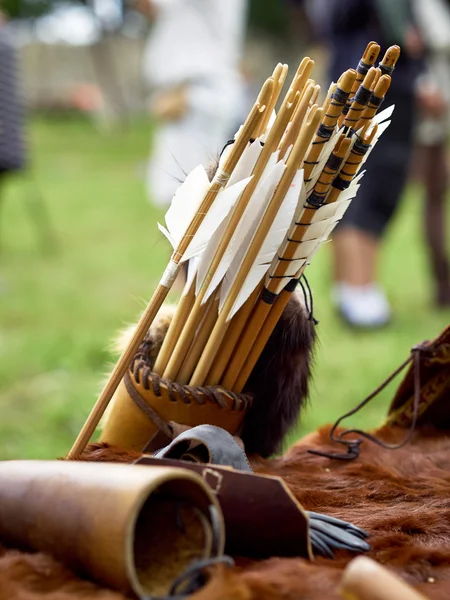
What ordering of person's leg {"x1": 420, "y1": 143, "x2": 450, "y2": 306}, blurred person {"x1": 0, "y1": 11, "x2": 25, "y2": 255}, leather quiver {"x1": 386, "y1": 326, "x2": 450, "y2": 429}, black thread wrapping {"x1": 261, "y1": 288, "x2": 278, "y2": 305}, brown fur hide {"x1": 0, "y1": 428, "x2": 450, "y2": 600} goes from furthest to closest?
person's leg {"x1": 420, "y1": 143, "x2": 450, "y2": 306}, blurred person {"x1": 0, "y1": 11, "x2": 25, "y2": 255}, leather quiver {"x1": 386, "y1": 326, "x2": 450, "y2": 429}, black thread wrapping {"x1": 261, "y1": 288, "x2": 278, "y2": 305}, brown fur hide {"x1": 0, "y1": 428, "x2": 450, "y2": 600}

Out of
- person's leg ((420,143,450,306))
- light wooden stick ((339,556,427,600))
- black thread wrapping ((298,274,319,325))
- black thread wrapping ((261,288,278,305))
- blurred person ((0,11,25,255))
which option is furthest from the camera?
person's leg ((420,143,450,306))

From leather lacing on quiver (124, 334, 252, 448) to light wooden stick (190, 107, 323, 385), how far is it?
21mm

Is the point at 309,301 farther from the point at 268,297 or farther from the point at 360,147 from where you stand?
the point at 360,147

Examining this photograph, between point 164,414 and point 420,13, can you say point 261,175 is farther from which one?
point 420,13

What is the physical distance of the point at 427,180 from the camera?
3828mm

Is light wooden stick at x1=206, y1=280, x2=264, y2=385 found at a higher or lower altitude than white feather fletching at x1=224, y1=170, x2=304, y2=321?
lower

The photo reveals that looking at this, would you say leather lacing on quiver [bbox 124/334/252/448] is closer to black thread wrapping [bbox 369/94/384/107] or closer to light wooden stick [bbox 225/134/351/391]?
light wooden stick [bbox 225/134/351/391]

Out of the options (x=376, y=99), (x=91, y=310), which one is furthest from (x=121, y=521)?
(x=91, y=310)

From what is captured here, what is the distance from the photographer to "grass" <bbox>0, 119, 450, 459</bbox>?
100 inches

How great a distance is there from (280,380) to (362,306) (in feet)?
7.56

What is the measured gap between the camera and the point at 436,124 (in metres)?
3.63

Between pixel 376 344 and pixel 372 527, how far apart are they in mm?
2303

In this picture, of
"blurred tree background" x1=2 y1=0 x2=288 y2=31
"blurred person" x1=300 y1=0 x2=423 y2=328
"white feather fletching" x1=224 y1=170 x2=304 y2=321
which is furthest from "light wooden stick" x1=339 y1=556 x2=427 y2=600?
"blurred tree background" x1=2 y1=0 x2=288 y2=31

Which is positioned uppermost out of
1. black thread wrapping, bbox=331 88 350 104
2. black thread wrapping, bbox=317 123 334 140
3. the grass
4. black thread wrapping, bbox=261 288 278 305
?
black thread wrapping, bbox=331 88 350 104
